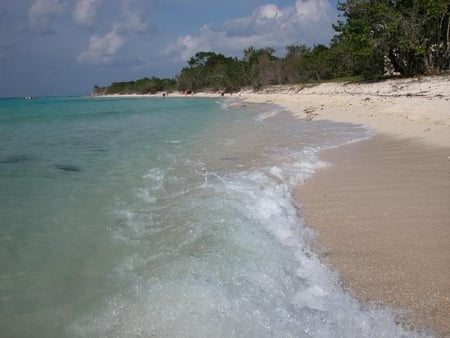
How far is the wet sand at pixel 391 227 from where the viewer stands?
2.85 m

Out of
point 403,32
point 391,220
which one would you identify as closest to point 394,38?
point 403,32

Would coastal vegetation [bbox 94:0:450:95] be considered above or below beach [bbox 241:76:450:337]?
above

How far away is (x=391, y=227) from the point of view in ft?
13.4

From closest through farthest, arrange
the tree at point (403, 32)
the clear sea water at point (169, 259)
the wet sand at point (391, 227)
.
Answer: the clear sea water at point (169, 259) → the wet sand at point (391, 227) → the tree at point (403, 32)

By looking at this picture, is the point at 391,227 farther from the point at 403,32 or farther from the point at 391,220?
the point at 403,32

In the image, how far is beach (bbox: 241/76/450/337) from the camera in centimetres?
287

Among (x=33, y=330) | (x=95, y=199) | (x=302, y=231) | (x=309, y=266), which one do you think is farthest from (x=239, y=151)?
(x=33, y=330)

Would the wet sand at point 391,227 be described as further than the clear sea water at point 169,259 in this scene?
Yes

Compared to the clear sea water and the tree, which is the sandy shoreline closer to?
the clear sea water

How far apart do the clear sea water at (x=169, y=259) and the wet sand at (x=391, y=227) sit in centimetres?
21

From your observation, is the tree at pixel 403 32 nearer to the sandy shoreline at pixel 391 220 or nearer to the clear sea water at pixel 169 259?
the sandy shoreline at pixel 391 220

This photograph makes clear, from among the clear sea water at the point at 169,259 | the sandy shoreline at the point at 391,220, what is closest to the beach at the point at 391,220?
the sandy shoreline at the point at 391,220

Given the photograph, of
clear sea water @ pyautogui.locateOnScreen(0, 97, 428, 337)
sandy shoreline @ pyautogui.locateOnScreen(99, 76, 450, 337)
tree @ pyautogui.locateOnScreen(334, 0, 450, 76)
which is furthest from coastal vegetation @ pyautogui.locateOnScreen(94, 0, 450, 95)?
clear sea water @ pyautogui.locateOnScreen(0, 97, 428, 337)

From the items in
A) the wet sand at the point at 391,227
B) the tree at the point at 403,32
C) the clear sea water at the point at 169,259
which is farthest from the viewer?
the tree at the point at 403,32
